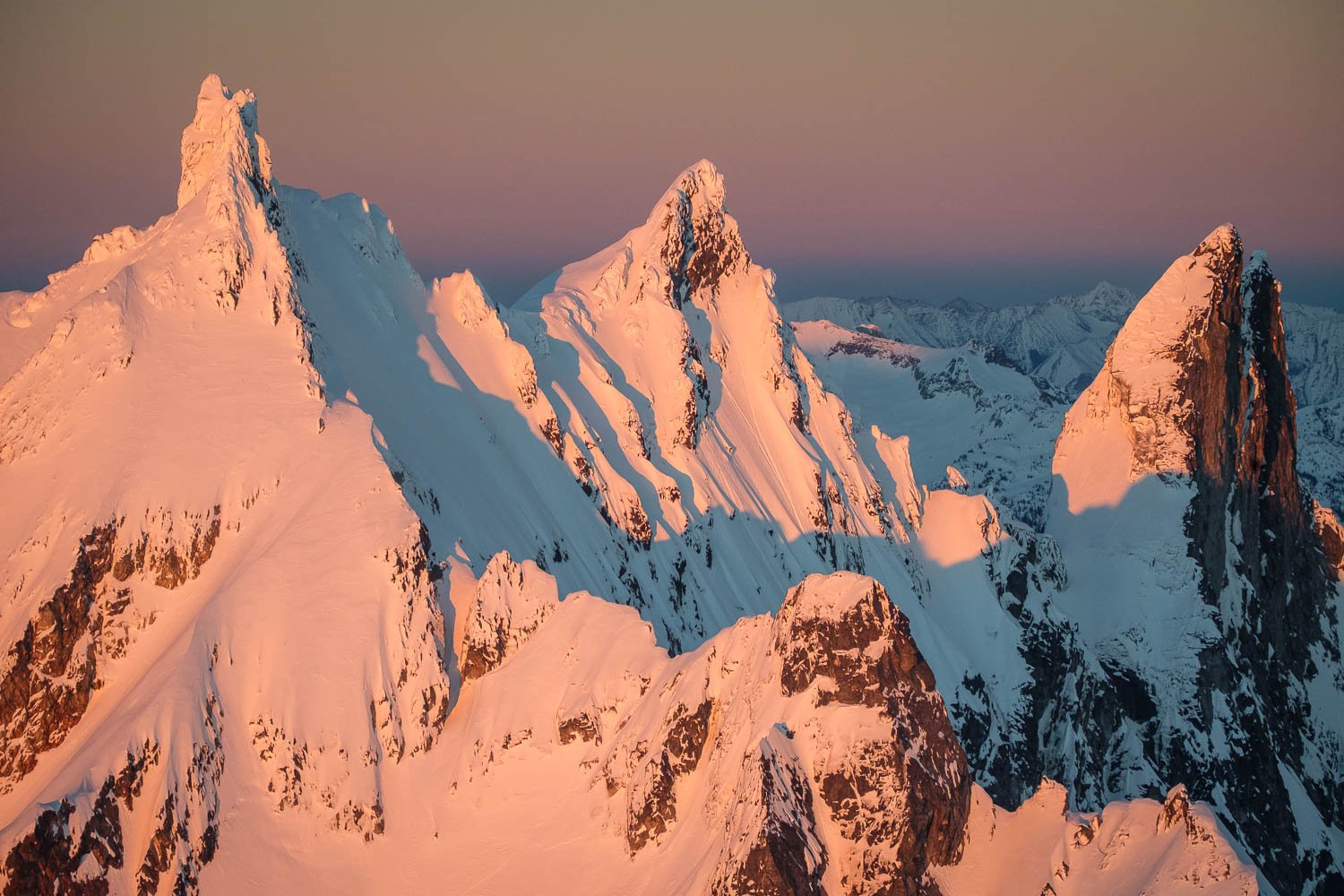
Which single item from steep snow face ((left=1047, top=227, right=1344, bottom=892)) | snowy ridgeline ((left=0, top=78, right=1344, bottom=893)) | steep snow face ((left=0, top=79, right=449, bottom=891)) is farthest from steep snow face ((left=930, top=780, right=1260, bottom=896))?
steep snow face ((left=1047, top=227, right=1344, bottom=892))

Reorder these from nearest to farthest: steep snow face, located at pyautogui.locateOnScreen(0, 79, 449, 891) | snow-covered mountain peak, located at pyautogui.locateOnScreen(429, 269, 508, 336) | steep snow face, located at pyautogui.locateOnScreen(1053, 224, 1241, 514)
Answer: steep snow face, located at pyautogui.locateOnScreen(0, 79, 449, 891)
snow-covered mountain peak, located at pyautogui.locateOnScreen(429, 269, 508, 336)
steep snow face, located at pyautogui.locateOnScreen(1053, 224, 1241, 514)

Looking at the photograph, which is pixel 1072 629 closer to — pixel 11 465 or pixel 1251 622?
pixel 1251 622

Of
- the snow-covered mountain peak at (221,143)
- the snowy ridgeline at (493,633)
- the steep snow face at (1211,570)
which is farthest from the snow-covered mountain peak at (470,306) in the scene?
the steep snow face at (1211,570)

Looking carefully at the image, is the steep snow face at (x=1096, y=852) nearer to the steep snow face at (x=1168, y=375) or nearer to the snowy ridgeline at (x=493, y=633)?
the snowy ridgeline at (x=493, y=633)

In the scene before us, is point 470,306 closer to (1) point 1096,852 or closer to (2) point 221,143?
(2) point 221,143

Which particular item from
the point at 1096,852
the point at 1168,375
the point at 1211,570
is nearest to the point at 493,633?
the point at 1096,852

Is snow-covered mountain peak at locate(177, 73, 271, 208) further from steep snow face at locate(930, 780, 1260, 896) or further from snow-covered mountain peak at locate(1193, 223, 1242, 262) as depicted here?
snow-covered mountain peak at locate(1193, 223, 1242, 262)
